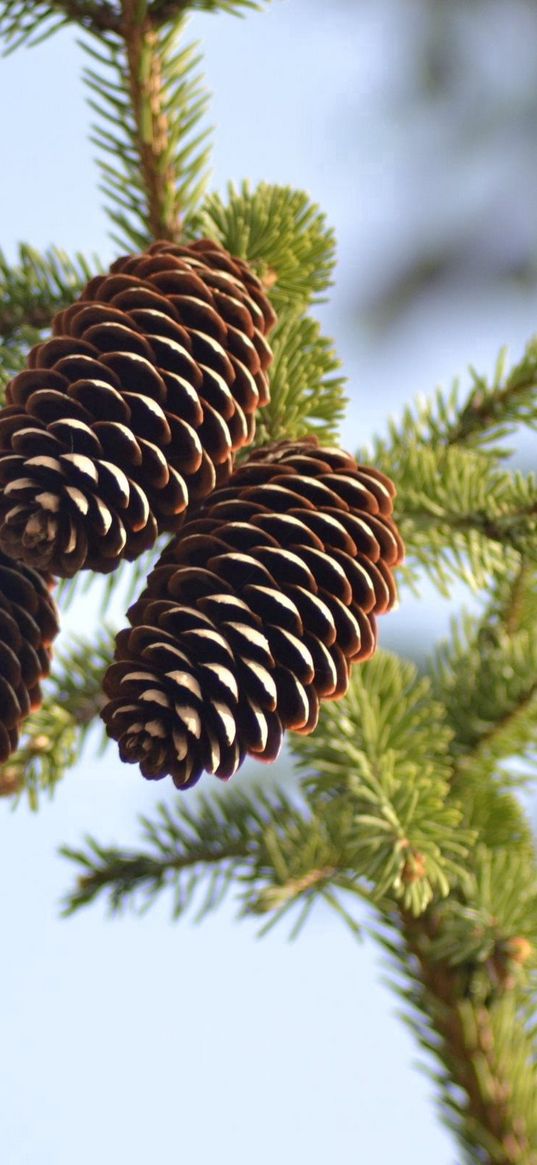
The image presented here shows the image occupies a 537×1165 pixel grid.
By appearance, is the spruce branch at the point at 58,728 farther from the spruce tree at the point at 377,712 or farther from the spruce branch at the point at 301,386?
the spruce branch at the point at 301,386

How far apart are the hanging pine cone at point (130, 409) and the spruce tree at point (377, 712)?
0.7 inches

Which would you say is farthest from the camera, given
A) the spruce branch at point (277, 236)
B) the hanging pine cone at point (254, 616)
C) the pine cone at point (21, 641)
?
the spruce branch at point (277, 236)

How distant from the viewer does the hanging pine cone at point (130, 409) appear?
2.73 feet

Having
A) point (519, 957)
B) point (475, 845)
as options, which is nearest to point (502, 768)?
point (475, 845)

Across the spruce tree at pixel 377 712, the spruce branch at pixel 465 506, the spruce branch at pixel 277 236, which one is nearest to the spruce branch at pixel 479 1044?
the spruce tree at pixel 377 712

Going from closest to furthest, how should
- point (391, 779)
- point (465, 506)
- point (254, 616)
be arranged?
point (254, 616)
point (391, 779)
point (465, 506)

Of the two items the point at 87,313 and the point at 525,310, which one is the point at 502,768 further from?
the point at 525,310

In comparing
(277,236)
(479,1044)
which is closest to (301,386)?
(277,236)

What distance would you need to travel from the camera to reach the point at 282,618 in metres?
0.87

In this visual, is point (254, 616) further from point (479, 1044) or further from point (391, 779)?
point (479, 1044)

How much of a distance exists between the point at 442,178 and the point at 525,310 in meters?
0.36

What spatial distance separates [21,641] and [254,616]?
18 cm

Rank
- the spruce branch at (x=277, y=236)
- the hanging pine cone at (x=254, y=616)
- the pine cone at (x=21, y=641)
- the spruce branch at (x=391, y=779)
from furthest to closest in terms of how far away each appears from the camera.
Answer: the spruce branch at (x=277, y=236) → the spruce branch at (x=391, y=779) → the pine cone at (x=21, y=641) → the hanging pine cone at (x=254, y=616)

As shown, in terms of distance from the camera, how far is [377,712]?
1121 millimetres
